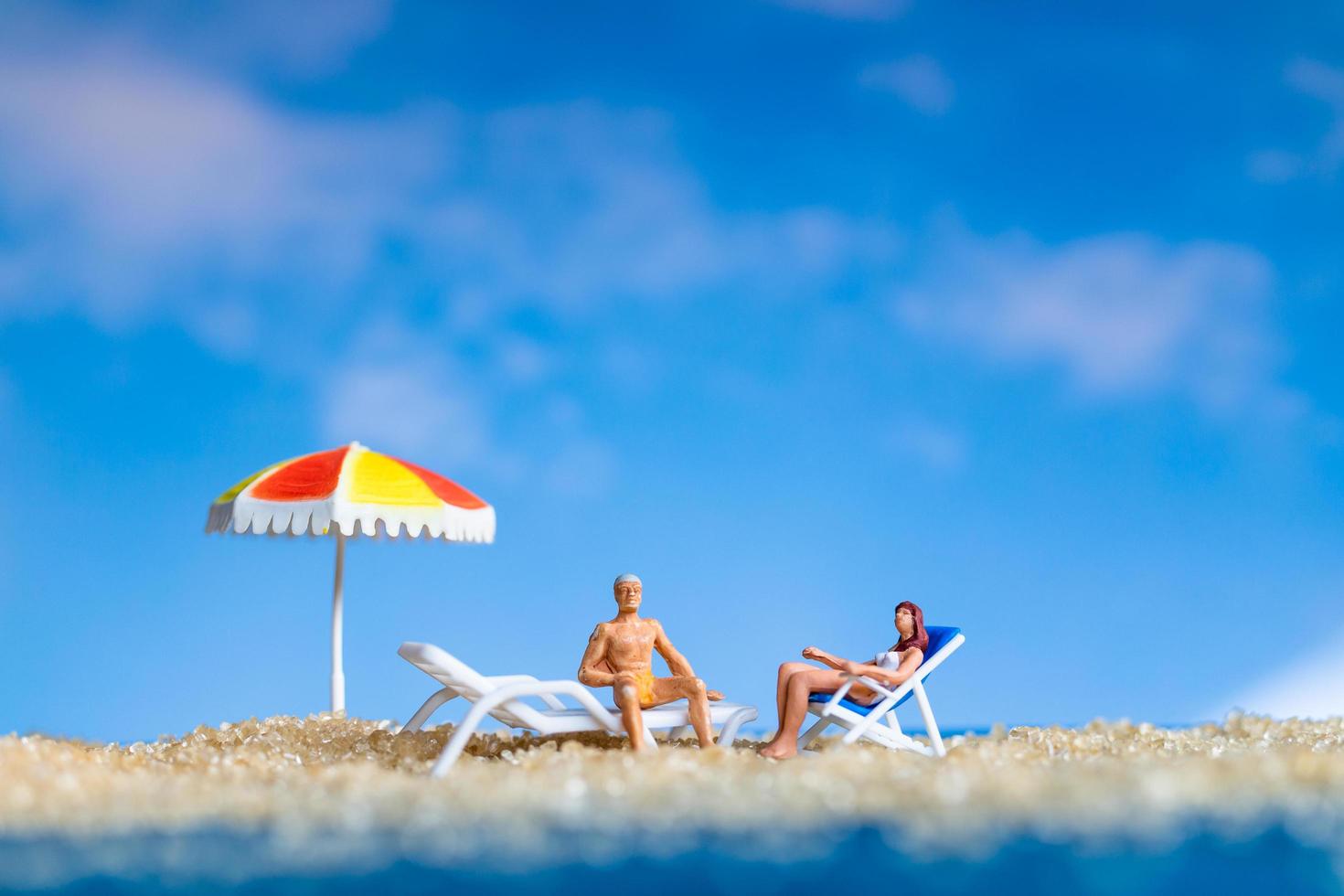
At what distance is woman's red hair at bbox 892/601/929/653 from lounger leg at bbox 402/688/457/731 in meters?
2.97

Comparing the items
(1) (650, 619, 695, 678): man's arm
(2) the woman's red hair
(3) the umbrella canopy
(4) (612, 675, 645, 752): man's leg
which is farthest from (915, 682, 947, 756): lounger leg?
(3) the umbrella canopy

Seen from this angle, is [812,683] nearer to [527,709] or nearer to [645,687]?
[645,687]

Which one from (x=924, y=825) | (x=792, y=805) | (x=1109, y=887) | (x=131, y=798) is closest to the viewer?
(x=1109, y=887)

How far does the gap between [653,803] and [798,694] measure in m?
2.51

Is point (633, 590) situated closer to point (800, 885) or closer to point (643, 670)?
point (643, 670)

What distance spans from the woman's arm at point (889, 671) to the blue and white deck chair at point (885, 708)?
3cm

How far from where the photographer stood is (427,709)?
8.31m

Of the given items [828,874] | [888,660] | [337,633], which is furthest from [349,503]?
[828,874]

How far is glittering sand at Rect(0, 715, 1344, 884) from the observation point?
15.7 ft

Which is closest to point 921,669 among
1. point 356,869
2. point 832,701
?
point 832,701

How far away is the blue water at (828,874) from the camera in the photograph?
4500mm

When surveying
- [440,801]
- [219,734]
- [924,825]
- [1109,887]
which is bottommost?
[1109,887]

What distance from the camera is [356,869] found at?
4.64 metres

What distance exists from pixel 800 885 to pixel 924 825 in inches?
23.8
